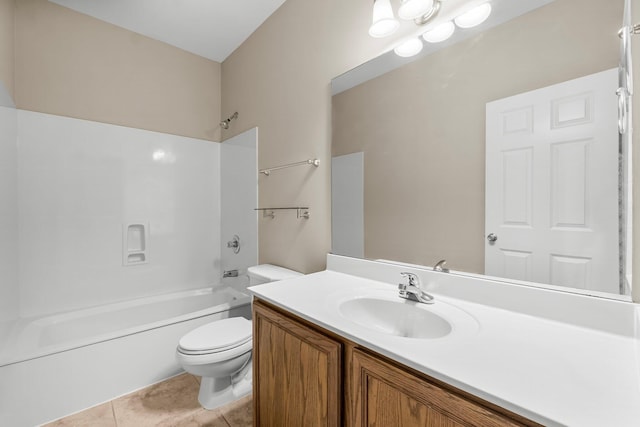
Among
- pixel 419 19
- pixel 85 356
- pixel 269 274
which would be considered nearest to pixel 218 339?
pixel 269 274

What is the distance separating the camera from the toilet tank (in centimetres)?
178

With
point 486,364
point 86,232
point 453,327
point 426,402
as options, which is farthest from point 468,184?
point 86,232

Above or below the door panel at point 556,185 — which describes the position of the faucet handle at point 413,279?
below

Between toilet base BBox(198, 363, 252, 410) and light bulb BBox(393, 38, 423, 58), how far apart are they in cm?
206

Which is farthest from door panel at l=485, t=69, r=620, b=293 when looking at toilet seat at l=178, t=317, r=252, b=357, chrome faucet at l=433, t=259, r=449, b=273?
toilet seat at l=178, t=317, r=252, b=357

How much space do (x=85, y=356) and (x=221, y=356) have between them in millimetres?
845

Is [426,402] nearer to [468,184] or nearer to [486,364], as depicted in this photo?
[486,364]

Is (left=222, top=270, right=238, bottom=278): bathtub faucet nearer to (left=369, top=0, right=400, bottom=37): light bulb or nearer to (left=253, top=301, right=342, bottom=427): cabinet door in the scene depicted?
(left=253, top=301, right=342, bottom=427): cabinet door

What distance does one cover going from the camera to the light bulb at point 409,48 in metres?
1.24

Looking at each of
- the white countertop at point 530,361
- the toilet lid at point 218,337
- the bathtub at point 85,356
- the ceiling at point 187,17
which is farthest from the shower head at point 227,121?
the white countertop at point 530,361

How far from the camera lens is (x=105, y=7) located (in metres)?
2.04

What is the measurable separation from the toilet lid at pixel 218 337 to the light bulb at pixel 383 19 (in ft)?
5.79

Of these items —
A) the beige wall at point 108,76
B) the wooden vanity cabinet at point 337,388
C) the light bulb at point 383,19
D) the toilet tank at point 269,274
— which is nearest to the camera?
the wooden vanity cabinet at point 337,388

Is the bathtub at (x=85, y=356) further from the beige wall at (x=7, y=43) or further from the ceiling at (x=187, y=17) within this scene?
the ceiling at (x=187, y=17)
